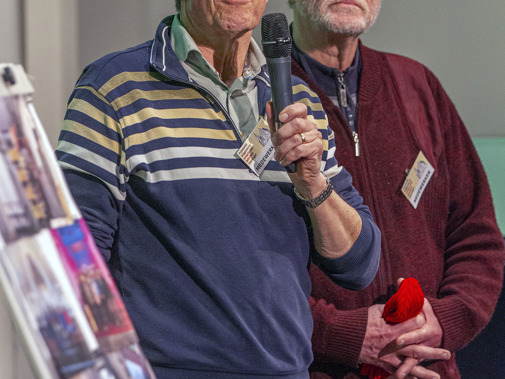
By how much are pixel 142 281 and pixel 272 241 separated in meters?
0.26

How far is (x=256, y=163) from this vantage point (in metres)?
1.33

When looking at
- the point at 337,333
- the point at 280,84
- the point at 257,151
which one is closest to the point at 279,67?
the point at 280,84

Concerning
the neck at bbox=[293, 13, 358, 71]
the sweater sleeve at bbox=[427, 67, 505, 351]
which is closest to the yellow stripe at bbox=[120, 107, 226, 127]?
the neck at bbox=[293, 13, 358, 71]

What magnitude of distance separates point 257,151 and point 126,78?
29cm

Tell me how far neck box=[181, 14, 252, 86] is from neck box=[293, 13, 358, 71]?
0.58 metres

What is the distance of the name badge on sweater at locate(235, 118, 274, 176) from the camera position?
1.32m

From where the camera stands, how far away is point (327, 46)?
1.98 m

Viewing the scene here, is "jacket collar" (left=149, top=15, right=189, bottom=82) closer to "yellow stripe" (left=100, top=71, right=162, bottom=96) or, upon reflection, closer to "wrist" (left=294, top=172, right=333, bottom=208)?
"yellow stripe" (left=100, top=71, right=162, bottom=96)

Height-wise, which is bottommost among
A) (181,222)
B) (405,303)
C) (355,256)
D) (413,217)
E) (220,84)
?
(405,303)

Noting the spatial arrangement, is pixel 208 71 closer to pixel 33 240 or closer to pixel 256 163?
pixel 256 163

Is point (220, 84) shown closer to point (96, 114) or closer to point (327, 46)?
point (96, 114)

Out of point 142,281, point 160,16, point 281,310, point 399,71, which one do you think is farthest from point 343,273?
point 160,16

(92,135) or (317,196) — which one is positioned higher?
(92,135)

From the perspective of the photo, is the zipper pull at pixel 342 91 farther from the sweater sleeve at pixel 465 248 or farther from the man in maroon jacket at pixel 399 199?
the sweater sleeve at pixel 465 248
